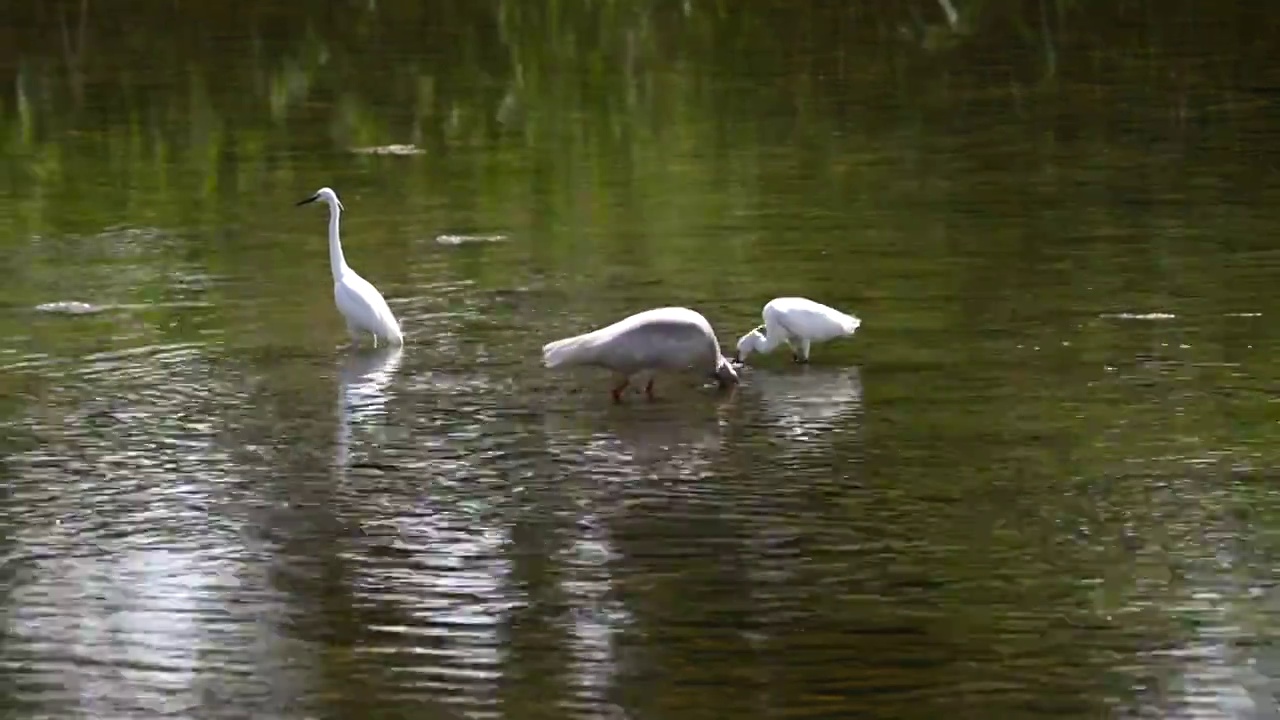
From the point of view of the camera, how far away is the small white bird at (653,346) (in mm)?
9992

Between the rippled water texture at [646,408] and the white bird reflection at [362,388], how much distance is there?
38 millimetres

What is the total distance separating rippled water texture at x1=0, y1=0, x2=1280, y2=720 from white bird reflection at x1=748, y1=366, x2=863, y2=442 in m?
0.03

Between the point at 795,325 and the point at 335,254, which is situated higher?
the point at 335,254

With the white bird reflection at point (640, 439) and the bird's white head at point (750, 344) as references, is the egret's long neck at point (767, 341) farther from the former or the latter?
the white bird reflection at point (640, 439)

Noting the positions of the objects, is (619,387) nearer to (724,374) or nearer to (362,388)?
(724,374)

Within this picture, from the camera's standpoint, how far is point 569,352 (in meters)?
10.1

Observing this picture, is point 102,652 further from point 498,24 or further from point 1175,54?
point 498,24

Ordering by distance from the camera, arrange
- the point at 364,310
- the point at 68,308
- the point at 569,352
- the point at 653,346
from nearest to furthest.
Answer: the point at 653,346 < the point at 569,352 < the point at 364,310 < the point at 68,308

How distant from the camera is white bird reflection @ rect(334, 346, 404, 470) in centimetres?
961

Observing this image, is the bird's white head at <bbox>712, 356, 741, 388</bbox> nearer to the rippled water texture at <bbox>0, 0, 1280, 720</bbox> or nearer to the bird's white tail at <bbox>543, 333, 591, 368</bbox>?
the rippled water texture at <bbox>0, 0, 1280, 720</bbox>

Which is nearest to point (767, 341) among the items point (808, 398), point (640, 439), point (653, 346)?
point (808, 398)

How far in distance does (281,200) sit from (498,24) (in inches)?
339

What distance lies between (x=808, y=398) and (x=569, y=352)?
37.1 inches

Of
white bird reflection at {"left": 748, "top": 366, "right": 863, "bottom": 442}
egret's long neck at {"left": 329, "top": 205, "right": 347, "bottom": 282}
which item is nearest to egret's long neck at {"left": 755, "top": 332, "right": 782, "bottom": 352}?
white bird reflection at {"left": 748, "top": 366, "right": 863, "bottom": 442}
